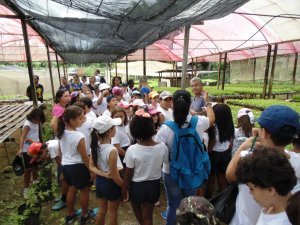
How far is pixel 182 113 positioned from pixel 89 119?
6.04ft

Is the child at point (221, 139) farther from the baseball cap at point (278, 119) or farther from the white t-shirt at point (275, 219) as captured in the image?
the white t-shirt at point (275, 219)

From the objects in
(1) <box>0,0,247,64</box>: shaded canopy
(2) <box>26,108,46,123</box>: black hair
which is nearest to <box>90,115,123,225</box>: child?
(1) <box>0,0,247,64</box>: shaded canopy

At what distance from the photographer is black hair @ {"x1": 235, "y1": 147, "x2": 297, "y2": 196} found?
1.26 meters

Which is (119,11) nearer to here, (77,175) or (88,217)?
(77,175)

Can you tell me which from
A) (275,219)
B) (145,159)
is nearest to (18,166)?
(145,159)

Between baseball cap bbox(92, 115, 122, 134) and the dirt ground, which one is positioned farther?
the dirt ground

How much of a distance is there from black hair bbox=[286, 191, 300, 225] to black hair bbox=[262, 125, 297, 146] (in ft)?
1.39

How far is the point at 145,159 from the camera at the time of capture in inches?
96.0

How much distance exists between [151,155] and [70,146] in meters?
1.09

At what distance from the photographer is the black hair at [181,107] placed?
2379mm

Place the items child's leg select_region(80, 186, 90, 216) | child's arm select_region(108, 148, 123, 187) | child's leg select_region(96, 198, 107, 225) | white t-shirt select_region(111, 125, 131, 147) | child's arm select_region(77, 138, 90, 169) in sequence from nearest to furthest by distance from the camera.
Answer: child's arm select_region(108, 148, 123, 187), child's leg select_region(96, 198, 107, 225), child's arm select_region(77, 138, 90, 169), child's leg select_region(80, 186, 90, 216), white t-shirt select_region(111, 125, 131, 147)

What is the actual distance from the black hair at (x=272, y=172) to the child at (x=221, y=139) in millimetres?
1863

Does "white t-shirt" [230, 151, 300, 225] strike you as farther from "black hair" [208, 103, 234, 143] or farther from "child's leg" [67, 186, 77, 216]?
"child's leg" [67, 186, 77, 216]

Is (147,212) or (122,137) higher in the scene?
(122,137)
